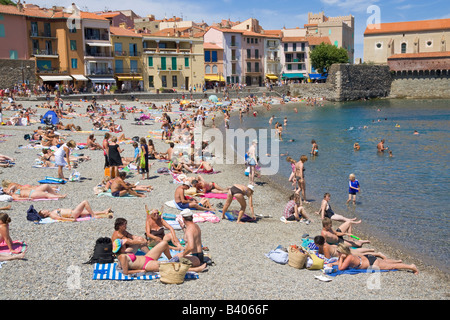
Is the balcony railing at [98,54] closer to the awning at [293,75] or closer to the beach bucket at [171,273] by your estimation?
the awning at [293,75]

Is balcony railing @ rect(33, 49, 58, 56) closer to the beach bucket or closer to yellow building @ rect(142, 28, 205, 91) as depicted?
yellow building @ rect(142, 28, 205, 91)

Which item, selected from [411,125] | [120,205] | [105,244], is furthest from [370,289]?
[411,125]

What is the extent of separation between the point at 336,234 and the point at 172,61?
4818 cm

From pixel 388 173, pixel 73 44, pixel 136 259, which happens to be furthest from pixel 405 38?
pixel 136 259

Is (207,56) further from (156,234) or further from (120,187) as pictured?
(156,234)

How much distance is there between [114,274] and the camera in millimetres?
7027

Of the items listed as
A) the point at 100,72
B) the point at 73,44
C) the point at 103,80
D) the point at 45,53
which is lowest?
the point at 103,80

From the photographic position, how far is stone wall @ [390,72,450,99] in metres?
68.2

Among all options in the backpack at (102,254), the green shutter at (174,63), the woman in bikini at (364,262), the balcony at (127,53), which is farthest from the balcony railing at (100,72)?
the woman in bikini at (364,262)

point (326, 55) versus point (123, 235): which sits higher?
point (326, 55)

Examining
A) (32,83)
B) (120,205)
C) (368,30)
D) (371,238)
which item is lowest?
(371,238)

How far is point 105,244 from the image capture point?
24.4 ft
